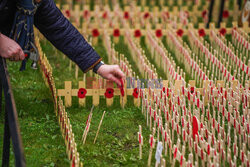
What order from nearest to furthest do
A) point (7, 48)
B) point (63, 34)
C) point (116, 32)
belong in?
1. point (7, 48)
2. point (63, 34)
3. point (116, 32)

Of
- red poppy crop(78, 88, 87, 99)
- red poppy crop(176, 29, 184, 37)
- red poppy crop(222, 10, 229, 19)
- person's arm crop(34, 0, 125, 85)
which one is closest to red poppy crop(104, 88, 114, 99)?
red poppy crop(78, 88, 87, 99)

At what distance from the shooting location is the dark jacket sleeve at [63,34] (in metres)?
4.56

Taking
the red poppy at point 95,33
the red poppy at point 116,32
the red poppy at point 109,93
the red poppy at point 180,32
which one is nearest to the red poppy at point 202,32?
the red poppy at point 180,32

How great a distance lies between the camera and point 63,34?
4.61 metres

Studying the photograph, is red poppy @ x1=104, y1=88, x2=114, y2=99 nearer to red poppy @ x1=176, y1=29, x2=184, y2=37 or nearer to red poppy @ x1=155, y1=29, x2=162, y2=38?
red poppy @ x1=155, y1=29, x2=162, y2=38

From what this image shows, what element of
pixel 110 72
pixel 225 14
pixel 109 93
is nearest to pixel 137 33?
pixel 225 14

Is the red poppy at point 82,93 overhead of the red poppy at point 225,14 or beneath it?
beneath

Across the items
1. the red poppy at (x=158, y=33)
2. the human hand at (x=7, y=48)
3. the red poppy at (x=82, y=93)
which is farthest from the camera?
the red poppy at (x=158, y=33)

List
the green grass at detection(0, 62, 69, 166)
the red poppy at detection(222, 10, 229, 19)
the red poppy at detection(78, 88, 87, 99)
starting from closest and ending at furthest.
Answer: the green grass at detection(0, 62, 69, 166) < the red poppy at detection(78, 88, 87, 99) < the red poppy at detection(222, 10, 229, 19)

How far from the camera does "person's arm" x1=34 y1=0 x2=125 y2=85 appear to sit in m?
4.57

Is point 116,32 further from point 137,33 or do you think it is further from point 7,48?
point 7,48

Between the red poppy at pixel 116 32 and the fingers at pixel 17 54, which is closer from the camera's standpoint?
the fingers at pixel 17 54

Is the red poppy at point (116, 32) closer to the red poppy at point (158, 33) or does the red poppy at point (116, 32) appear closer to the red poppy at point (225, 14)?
the red poppy at point (158, 33)

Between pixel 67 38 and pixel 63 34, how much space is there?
55mm
